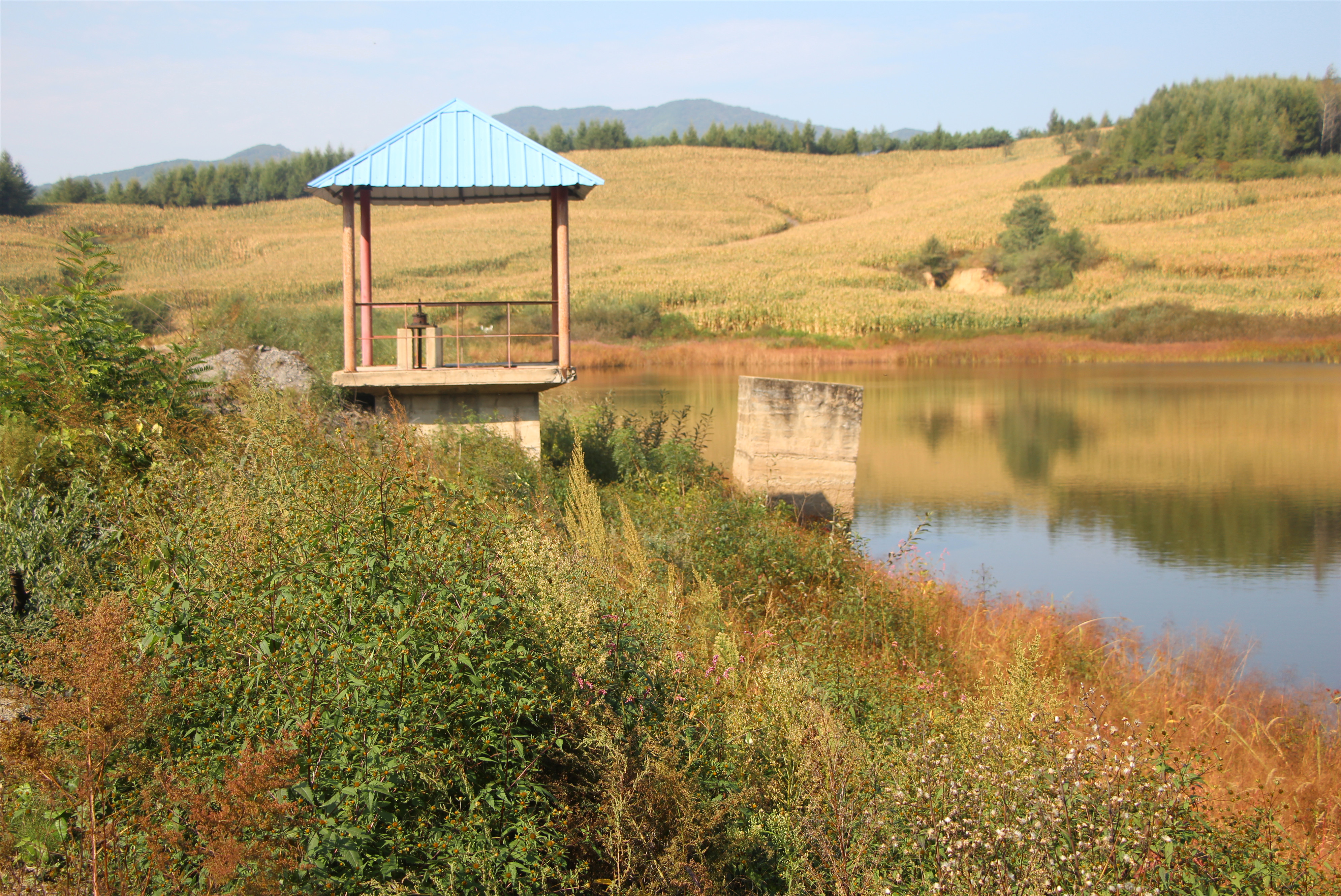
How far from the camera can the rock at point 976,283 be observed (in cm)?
4878

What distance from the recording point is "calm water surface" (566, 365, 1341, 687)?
438 inches

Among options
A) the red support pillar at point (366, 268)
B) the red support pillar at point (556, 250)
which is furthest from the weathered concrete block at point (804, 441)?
the red support pillar at point (366, 268)

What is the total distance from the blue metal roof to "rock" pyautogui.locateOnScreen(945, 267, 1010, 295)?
40.4 m

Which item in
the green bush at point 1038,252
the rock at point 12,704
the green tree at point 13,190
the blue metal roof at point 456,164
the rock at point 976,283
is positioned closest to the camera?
the rock at point 12,704

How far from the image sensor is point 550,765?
13.4 feet

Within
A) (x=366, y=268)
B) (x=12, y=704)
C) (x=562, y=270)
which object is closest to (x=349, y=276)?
(x=366, y=268)

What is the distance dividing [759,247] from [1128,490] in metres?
47.3

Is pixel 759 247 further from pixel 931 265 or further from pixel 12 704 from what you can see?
pixel 12 704

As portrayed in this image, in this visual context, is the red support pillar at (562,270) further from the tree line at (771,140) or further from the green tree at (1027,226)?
the tree line at (771,140)

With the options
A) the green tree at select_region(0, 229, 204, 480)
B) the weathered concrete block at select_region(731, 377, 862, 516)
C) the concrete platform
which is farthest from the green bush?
the green tree at select_region(0, 229, 204, 480)

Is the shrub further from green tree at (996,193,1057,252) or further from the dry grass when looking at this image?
the dry grass

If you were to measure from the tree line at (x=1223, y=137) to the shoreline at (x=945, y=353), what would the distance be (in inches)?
1749

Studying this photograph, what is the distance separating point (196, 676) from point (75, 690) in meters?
0.59

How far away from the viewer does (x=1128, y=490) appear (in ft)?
53.3
